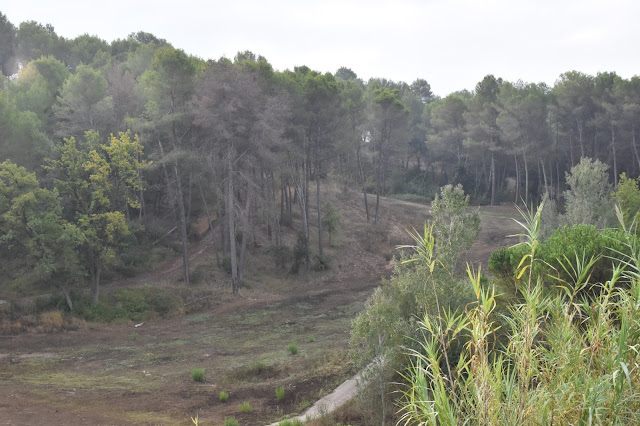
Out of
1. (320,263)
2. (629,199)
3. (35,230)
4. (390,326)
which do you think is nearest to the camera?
(390,326)

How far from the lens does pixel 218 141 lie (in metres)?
31.2

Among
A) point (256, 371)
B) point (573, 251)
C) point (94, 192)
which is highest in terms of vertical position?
point (94, 192)

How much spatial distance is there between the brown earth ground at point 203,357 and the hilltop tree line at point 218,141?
86.3 inches

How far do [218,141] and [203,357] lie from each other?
569 inches

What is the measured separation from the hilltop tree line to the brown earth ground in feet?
7.19

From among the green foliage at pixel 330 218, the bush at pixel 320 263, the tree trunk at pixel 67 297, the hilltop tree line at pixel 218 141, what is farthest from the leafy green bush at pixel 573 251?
the green foliage at pixel 330 218

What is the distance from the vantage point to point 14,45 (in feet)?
189

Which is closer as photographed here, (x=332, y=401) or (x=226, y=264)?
(x=332, y=401)

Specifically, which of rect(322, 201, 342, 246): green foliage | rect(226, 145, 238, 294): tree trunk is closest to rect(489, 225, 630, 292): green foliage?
rect(226, 145, 238, 294): tree trunk

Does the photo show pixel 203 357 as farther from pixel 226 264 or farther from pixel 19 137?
pixel 19 137

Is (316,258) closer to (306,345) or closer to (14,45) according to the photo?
(306,345)

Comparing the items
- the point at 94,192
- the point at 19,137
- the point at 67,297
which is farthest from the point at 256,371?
the point at 19,137

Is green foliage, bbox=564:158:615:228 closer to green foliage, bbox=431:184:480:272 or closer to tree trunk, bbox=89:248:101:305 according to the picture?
green foliage, bbox=431:184:480:272

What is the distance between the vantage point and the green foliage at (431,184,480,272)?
1204 cm
